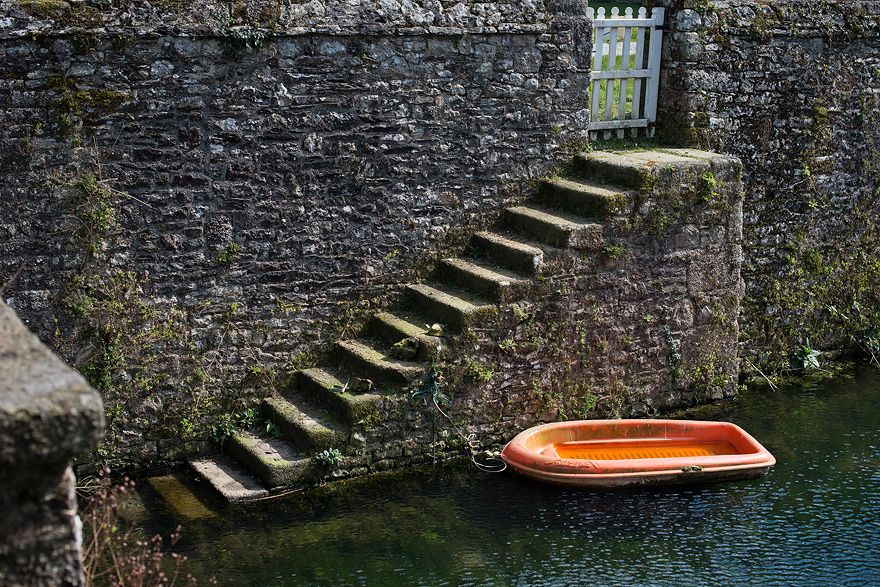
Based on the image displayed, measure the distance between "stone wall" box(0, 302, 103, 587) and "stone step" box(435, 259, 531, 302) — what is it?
5861mm

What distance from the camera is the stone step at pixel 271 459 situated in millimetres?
8008

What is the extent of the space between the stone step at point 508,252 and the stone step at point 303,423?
191 cm

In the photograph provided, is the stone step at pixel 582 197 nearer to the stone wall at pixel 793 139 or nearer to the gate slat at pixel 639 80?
the gate slat at pixel 639 80

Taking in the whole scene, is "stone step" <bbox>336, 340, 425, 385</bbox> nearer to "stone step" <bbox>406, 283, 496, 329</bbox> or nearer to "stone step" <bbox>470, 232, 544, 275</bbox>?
"stone step" <bbox>406, 283, 496, 329</bbox>

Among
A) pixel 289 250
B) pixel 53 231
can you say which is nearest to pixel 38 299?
pixel 53 231

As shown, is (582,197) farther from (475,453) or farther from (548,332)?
(475,453)

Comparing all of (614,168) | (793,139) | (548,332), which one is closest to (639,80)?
(614,168)

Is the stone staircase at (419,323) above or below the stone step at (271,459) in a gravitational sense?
above

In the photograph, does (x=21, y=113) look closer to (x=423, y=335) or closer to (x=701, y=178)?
(x=423, y=335)

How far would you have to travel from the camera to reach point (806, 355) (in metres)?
11.0

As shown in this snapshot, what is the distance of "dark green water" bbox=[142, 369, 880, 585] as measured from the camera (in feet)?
23.1

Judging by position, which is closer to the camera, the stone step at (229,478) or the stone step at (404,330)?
the stone step at (229,478)

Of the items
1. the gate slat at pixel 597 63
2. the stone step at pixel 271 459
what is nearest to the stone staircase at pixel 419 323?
the stone step at pixel 271 459

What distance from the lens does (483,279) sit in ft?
29.0
